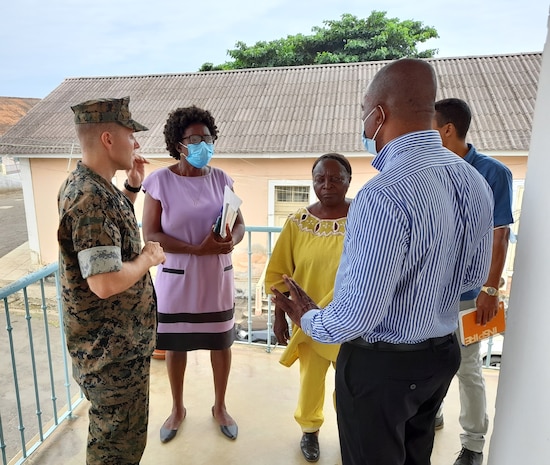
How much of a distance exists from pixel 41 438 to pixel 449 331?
2060 millimetres

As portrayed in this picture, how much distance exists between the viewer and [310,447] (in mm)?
2027

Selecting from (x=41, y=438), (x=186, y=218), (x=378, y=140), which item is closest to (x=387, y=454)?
(x=378, y=140)

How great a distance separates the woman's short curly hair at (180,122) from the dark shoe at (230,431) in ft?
4.77

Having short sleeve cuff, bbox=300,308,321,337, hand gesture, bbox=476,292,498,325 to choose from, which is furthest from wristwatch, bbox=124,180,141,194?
hand gesture, bbox=476,292,498,325

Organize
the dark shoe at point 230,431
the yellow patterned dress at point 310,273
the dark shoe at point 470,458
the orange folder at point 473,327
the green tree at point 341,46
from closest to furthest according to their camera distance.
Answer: the orange folder at point 473,327
the yellow patterned dress at point 310,273
the dark shoe at point 470,458
the dark shoe at point 230,431
the green tree at point 341,46

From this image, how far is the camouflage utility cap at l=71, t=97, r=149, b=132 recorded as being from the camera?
134 cm

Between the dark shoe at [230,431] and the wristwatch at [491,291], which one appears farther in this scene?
the dark shoe at [230,431]

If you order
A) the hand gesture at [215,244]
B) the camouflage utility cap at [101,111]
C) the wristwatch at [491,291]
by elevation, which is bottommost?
the wristwatch at [491,291]

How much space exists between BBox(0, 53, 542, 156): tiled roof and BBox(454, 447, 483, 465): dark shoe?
16.6 feet

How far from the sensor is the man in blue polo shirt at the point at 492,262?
1.74m

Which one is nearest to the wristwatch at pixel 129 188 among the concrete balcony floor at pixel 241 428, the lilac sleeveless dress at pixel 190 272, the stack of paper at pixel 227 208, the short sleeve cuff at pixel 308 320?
the lilac sleeveless dress at pixel 190 272

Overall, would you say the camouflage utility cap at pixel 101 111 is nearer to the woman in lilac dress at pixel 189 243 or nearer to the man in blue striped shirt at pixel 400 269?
the woman in lilac dress at pixel 189 243

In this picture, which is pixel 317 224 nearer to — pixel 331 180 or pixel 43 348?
pixel 331 180

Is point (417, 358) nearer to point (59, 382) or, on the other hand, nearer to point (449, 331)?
point (449, 331)
